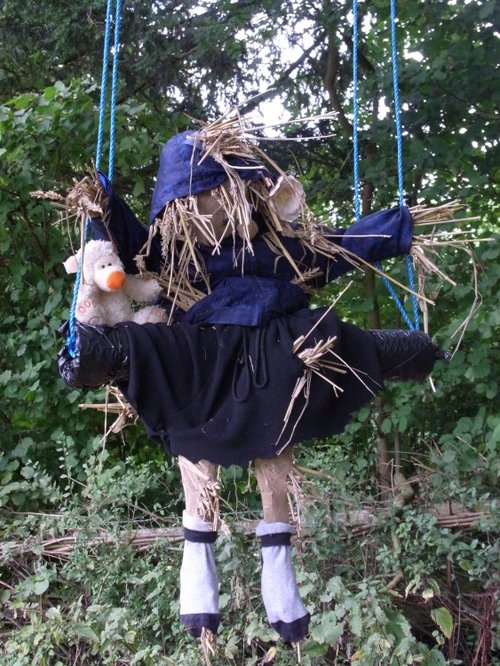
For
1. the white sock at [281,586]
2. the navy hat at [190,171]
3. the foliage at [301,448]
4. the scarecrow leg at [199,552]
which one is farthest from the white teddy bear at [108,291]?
the foliage at [301,448]

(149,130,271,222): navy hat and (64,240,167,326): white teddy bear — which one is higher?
(149,130,271,222): navy hat

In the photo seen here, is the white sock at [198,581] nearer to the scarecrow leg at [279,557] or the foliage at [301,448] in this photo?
the scarecrow leg at [279,557]

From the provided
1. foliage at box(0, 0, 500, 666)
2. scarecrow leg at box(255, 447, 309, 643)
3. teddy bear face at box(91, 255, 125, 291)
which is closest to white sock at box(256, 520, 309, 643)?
scarecrow leg at box(255, 447, 309, 643)

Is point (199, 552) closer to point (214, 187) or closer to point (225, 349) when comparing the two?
point (225, 349)

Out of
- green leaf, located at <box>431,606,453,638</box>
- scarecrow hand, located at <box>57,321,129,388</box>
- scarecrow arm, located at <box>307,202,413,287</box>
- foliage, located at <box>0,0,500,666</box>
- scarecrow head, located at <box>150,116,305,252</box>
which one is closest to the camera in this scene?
scarecrow hand, located at <box>57,321,129,388</box>

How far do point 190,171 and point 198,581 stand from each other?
2.09ft

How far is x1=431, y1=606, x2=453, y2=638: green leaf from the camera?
211 centimetres

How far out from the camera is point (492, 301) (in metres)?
2.19

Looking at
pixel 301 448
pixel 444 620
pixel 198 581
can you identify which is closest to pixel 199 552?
pixel 198 581

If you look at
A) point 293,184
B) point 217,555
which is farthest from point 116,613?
point 293,184

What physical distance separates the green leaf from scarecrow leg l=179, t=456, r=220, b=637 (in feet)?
3.54

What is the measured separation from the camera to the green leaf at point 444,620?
6.93ft

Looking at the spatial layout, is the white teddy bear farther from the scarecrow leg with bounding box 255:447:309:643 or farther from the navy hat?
the scarecrow leg with bounding box 255:447:309:643

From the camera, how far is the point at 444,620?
6.97 ft
